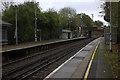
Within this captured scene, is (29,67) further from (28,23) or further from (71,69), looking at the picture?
(28,23)

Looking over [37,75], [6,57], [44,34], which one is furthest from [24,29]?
[37,75]

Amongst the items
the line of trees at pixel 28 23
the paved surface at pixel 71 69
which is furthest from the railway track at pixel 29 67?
the line of trees at pixel 28 23

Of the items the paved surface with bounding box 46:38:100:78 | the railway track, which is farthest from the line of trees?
the paved surface with bounding box 46:38:100:78

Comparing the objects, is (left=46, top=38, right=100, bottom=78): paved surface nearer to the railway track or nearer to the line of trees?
the railway track

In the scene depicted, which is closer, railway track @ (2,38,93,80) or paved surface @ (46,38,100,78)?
paved surface @ (46,38,100,78)

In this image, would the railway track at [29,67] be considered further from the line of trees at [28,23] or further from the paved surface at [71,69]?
the line of trees at [28,23]

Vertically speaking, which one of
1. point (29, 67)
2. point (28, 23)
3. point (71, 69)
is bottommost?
point (29, 67)

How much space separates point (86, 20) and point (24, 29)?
300 feet

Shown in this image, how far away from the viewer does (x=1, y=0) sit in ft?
126

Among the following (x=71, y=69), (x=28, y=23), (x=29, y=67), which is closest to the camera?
(x=71, y=69)

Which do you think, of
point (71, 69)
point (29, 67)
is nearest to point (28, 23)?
point (29, 67)

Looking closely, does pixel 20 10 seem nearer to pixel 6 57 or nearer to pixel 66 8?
pixel 6 57

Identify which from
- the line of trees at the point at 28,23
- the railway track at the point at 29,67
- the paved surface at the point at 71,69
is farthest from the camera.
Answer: the line of trees at the point at 28,23

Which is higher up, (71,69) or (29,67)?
(71,69)
